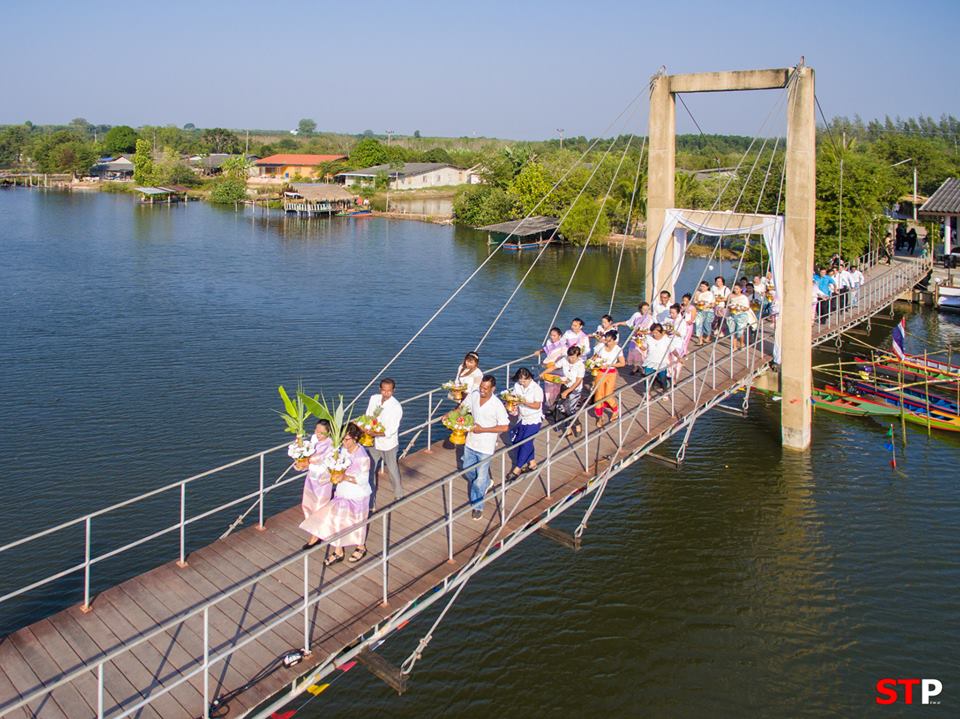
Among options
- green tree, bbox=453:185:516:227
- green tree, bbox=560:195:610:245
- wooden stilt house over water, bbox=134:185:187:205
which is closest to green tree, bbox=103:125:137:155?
wooden stilt house over water, bbox=134:185:187:205

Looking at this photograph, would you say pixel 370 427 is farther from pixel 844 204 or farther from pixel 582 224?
pixel 582 224

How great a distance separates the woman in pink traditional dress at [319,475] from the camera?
412 inches

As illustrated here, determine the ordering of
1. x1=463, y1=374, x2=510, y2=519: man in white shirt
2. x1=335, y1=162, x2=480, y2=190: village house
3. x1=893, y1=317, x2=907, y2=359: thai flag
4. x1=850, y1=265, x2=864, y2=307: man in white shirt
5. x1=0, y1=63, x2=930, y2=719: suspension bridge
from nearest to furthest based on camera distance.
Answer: x1=0, y1=63, x2=930, y2=719: suspension bridge → x1=463, y1=374, x2=510, y2=519: man in white shirt → x1=893, y1=317, x2=907, y2=359: thai flag → x1=850, y1=265, x2=864, y2=307: man in white shirt → x1=335, y1=162, x2=480, y2=190: village house

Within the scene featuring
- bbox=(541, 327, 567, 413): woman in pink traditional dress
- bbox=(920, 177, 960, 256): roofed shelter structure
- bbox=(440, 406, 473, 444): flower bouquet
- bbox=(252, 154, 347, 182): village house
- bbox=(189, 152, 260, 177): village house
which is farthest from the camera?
bbox=(189, 152, 260, 177): village house

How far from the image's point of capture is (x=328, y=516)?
34.7 feet

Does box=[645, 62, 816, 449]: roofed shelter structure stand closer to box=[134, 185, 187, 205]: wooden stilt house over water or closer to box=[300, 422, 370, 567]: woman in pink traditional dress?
box=[300, 422, 370, 567]: woman in pink traditional dress

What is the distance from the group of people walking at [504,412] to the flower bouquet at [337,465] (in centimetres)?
6

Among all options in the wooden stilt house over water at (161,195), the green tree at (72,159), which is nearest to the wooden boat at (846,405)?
the wooden stilt house over water at (161,195)

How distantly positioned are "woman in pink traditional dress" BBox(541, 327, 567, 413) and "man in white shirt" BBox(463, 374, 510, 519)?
358 centimetres

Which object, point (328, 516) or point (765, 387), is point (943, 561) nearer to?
point (765, 387)

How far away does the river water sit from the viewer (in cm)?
1245

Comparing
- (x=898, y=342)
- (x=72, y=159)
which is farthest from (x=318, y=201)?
(x=898, y=342)

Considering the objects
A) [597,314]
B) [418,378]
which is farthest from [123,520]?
[597,314]

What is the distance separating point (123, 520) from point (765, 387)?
542 inches
